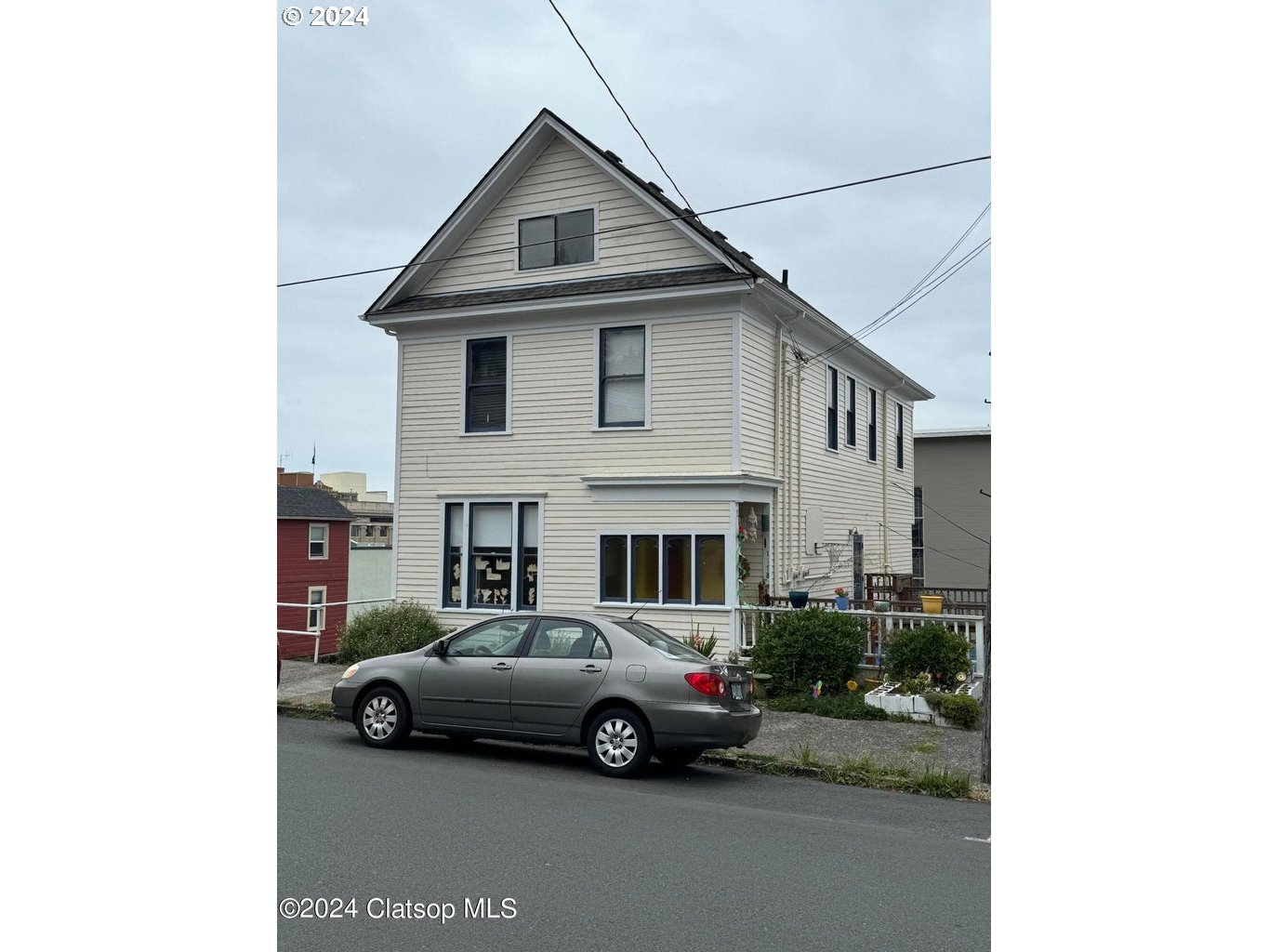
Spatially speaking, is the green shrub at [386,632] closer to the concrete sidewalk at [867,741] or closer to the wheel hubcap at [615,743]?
the concrete sidewalk at [867,741]

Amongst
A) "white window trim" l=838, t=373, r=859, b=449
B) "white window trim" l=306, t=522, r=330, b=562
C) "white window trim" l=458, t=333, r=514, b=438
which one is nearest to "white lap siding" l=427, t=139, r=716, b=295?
"white window trim" l=458, t=333, r=514, b=438

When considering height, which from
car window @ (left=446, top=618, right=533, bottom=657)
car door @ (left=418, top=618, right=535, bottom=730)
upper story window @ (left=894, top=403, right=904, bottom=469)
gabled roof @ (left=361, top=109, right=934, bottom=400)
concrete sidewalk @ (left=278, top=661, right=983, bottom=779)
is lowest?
concrete sidewalk @ (left=278, top=661, right=983, bottom=779)

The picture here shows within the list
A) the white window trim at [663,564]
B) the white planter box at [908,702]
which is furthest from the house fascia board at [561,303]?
the white planter box at [908,702]

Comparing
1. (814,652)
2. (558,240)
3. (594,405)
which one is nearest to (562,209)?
(558,240)

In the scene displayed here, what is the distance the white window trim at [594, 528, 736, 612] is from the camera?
15734 millimetres

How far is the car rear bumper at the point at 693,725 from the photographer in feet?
30.1

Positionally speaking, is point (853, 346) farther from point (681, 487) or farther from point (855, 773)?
point (855, 773)

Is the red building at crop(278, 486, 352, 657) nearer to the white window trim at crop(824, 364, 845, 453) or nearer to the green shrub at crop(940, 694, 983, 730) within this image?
the white window trim at crop(824, 364, 845, 453)

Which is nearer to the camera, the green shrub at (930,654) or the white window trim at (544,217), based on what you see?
the green shrub at (930,654)

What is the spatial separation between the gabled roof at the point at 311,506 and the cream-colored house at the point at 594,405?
13.2 m

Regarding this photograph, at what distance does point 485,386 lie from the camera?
1764 cm

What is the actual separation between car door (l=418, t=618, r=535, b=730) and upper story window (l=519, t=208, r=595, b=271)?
26.6 feet

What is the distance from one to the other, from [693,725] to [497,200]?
35.3 feet
